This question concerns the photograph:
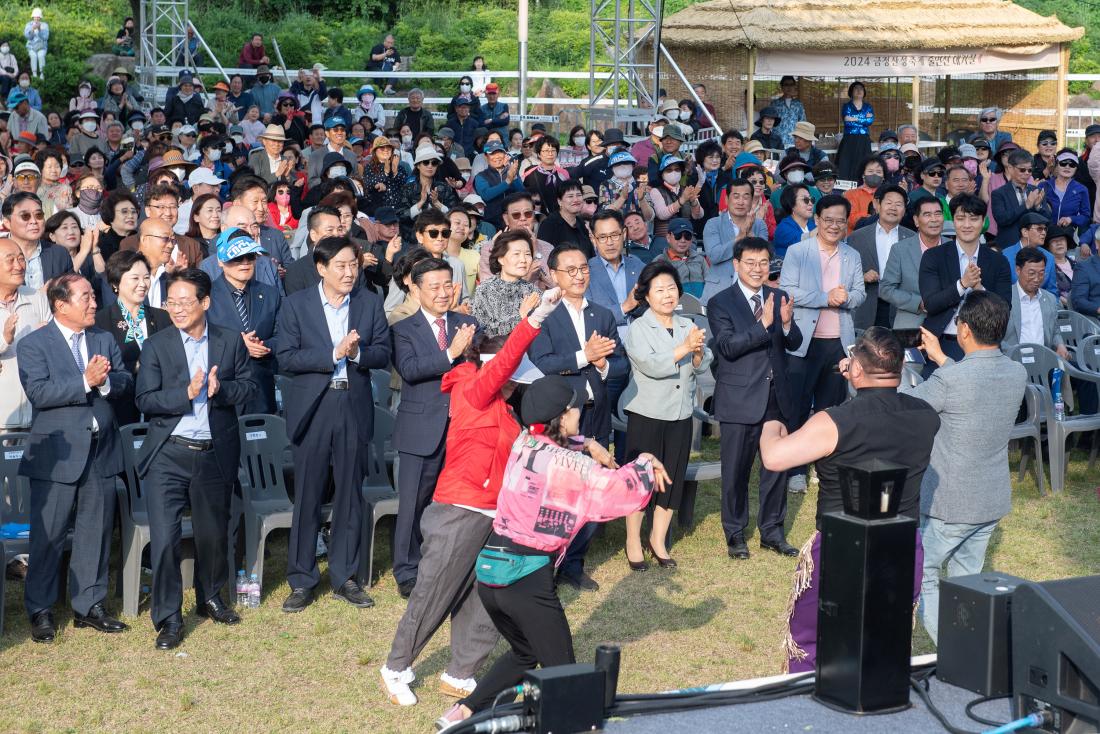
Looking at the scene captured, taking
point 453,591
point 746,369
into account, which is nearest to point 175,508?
point 453,591

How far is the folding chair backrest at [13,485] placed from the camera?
6.97 m

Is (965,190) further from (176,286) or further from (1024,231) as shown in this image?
(176,286)

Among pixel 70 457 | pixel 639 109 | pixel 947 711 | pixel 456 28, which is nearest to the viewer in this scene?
pixel 947 711

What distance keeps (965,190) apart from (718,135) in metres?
7.71

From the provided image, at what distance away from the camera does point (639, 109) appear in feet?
60.3

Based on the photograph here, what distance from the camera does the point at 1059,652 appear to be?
3.55 meters

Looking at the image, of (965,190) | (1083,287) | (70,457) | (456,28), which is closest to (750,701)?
(70,457)

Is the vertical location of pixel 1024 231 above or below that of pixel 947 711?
above

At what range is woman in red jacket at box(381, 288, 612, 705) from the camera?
549 cm

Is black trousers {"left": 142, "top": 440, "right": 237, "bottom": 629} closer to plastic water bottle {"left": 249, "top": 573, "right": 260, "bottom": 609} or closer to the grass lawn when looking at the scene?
the grass lawn

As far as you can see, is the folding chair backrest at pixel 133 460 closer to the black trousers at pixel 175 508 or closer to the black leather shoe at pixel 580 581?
the black trousers at pixel 175 508

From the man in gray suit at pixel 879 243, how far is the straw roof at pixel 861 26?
408 inches

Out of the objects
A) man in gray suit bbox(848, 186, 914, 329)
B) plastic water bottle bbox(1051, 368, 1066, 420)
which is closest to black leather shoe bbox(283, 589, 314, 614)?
man in gray suit bbox(848, 186, 914, 329)

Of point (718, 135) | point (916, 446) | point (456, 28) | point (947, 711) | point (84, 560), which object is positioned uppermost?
point (456, 28)
